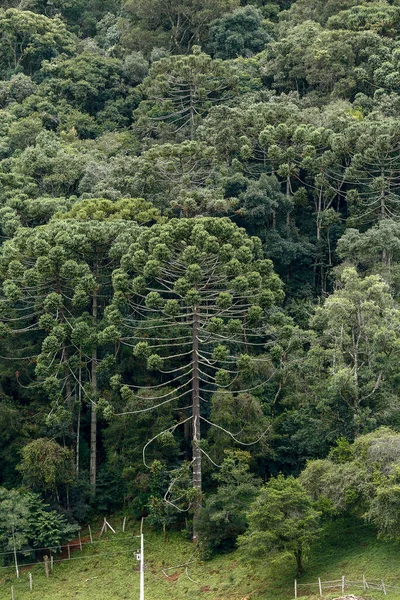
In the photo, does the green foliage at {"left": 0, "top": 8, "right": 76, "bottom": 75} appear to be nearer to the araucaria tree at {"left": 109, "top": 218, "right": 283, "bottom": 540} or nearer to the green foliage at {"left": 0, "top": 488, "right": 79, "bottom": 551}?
the araucaria tree at {"left": 109, "top": 218, "right": 283, "bottom": 540}

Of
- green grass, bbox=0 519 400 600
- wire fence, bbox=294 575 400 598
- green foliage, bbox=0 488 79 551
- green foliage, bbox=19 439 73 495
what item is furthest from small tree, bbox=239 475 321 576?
green foliage, bbox=19 439 73 495

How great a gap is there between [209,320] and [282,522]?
9.59 metres

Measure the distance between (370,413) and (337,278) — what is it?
37.7ft

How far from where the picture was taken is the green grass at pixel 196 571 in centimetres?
3531

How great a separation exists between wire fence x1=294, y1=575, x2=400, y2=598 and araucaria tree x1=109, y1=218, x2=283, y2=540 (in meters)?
6.34

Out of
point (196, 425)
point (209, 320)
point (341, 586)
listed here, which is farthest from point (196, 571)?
point (209, 320)

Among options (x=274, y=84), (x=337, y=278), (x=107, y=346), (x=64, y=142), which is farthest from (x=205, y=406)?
(x=274, y=84)

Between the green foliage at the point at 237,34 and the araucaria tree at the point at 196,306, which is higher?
the green foliage at the point at 237,34

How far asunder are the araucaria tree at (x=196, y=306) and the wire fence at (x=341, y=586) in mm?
6339

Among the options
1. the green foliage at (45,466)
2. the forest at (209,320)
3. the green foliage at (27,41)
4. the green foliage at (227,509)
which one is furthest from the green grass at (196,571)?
the green foliage at (27,41)

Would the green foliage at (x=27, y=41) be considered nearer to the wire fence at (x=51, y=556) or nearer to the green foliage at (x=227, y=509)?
the wire fence at (x=51, y=556)

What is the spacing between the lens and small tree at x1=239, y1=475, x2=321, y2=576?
34562mm

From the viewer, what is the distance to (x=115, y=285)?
139 feet

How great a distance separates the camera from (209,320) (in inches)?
1615
